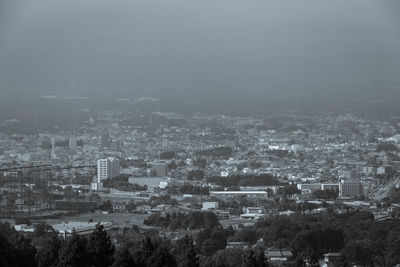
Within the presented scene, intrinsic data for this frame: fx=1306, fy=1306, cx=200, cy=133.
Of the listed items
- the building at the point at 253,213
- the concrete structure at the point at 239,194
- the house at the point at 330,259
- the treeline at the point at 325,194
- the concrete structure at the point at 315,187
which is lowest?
the house at the point at 330,259

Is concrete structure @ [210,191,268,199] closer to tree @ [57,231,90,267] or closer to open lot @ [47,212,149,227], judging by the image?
open lot @ [47,212,149,227]

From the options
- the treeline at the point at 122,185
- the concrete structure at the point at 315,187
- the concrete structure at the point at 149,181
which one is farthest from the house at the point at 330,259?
the concrete structure at the point at 149,181

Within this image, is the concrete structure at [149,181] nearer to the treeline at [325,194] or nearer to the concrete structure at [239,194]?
the concrete structure at [239,194]

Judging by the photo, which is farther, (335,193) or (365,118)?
(365,118)

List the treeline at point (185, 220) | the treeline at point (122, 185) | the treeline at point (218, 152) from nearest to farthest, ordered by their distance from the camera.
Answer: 1. the treeline at point (185, 220)
2. the treeline at point (122, 185)
3. the treeline at point (218, 152)

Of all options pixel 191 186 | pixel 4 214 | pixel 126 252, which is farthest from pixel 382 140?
pixel 126 252

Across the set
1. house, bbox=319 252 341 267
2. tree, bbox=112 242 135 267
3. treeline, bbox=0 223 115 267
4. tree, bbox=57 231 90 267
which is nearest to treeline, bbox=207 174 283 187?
house, bbox=319 252 341 267

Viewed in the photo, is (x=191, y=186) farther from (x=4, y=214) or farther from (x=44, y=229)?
(x=44, y=229)
